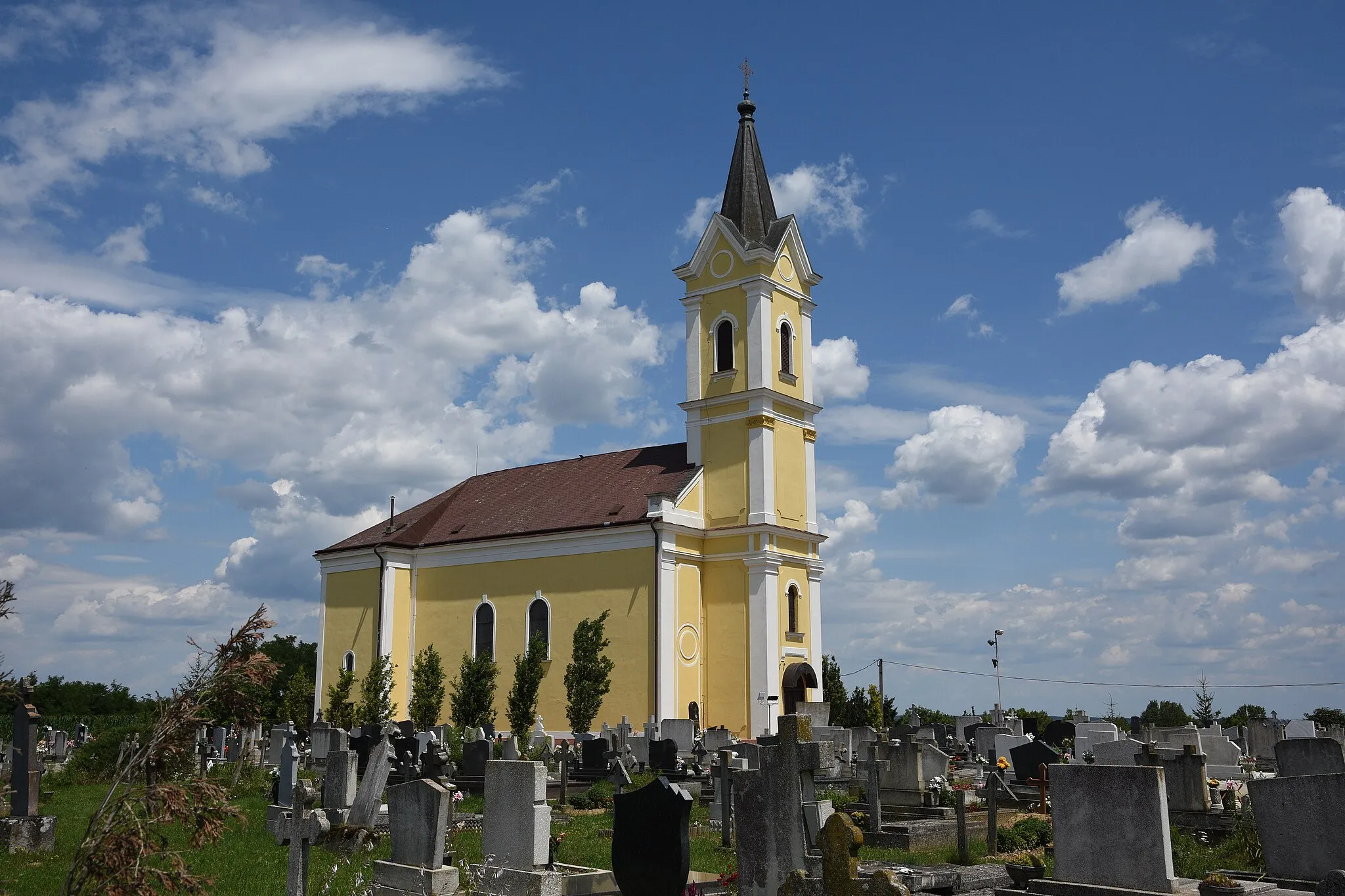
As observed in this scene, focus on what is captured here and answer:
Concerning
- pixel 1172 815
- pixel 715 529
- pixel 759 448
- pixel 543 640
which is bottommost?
pixel 1172 815

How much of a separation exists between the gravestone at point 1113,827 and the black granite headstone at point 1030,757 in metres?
11.0

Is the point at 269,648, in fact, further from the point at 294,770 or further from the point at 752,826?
the point at 752,826

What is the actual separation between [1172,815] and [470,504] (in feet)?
96.0

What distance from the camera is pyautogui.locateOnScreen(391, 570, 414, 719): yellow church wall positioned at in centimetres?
3653

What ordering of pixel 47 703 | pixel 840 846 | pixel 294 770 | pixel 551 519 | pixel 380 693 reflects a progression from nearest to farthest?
pixel 840 846 → pixel 294 770 → pixel 380 693 → pixel 551 519 → pixel 47 703

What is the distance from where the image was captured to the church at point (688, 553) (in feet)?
107

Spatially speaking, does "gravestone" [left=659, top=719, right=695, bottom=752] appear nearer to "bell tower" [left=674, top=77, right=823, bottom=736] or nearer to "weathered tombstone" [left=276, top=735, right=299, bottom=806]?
"bell tower" [left=674, top=77, right=823, bottom=736]

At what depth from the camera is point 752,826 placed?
8.03m

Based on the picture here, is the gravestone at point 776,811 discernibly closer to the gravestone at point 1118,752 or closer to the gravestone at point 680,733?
the gravestone at point 1118,752

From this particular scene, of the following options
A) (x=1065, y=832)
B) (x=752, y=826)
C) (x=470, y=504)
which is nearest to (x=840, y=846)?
(x=752, y=826)

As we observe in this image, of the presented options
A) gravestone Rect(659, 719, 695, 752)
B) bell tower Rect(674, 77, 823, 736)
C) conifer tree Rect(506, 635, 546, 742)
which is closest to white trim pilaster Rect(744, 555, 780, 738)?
bell tower Rect(674, 77, 823, 736)

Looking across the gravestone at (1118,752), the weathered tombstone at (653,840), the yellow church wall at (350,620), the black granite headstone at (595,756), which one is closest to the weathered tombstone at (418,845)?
the weathered tombstone at (653,840)

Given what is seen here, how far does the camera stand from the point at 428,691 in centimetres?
3372

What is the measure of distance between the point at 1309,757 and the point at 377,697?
27.0 m
